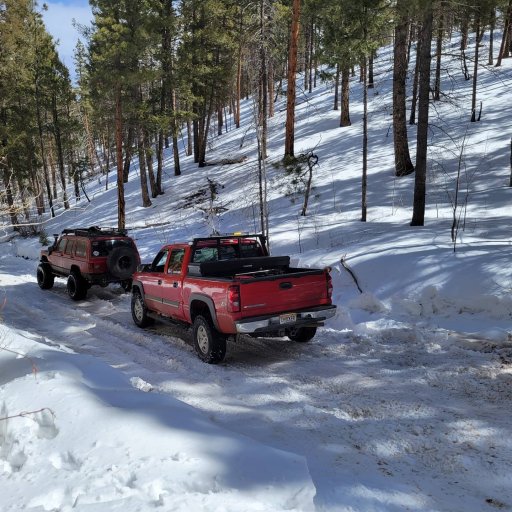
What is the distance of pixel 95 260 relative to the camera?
1140 centimetres

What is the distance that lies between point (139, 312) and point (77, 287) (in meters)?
3.42

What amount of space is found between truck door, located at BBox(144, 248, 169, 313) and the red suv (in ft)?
8.65

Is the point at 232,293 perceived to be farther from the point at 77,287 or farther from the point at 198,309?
the point at 77,287

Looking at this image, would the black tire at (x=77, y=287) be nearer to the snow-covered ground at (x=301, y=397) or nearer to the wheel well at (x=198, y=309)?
the snow-covered ground at (x=301, y=397)

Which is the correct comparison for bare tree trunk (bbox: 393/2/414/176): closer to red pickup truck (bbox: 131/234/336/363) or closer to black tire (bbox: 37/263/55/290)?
red pickup truck (bbox: 131/234/336/363)

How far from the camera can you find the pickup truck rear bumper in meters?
6.06

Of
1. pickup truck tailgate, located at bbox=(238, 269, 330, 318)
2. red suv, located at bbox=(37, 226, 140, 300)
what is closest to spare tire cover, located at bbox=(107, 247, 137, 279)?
red suv, located at bbox=(37, 226, 140, 300)

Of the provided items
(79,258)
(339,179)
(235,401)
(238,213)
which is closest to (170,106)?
(238,213)

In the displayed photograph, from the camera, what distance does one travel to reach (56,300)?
11.7 metres

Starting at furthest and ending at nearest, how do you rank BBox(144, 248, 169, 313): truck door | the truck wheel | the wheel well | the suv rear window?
1. the suv rear window
2. BBox(144, 248, 169, 313): truck door
3. the wheel well
4. the truck wheel

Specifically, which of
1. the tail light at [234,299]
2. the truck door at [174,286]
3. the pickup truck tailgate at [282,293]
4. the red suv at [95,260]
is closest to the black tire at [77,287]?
the red suv at [95,260]

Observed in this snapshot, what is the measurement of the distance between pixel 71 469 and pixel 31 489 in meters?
0.27

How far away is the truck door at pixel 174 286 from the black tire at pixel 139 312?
0.84 meters

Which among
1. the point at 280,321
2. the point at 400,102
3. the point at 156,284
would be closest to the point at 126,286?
the point at 156,284
